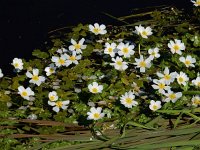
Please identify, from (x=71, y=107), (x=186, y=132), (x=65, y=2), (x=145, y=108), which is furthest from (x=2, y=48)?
(x=186, y=132)

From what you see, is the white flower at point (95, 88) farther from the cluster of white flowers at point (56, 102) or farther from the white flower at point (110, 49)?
the white flower at point (110, 49)

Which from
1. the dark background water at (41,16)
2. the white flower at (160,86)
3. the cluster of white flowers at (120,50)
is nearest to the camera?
the white flower at (160,86)

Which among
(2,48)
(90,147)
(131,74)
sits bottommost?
(90,147)

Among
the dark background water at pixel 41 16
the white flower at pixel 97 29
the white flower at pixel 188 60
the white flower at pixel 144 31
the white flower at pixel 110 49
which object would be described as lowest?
the white flower at pixel 188 60

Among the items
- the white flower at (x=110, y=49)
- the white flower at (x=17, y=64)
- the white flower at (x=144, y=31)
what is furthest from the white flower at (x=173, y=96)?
the white flower at (x=17, y=64)

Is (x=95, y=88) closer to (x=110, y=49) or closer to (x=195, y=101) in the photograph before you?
(x=110, y=49)

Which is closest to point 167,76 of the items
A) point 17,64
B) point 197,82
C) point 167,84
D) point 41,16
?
point 167,84

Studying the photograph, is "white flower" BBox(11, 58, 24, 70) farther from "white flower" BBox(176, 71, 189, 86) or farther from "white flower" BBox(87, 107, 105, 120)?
"white flower" BBox(176, 71, 189, 86)

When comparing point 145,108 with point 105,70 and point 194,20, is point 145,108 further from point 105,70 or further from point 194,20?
point 194,20
